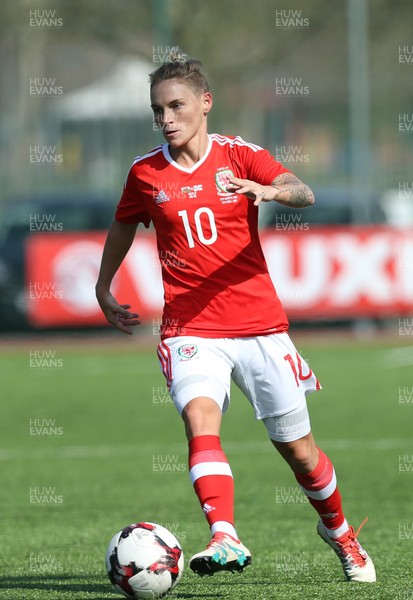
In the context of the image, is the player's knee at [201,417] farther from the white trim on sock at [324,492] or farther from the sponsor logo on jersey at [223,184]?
the sponsor logo on jersey at [223,184]

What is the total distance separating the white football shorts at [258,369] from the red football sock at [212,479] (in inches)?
11.2

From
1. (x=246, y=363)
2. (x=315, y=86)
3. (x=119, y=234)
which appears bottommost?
(x=246, y=363)

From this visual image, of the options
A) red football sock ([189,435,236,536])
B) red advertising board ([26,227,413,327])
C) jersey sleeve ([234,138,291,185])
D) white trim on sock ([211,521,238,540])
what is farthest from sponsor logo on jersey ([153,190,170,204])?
red advertising board ([26,227,413,327])

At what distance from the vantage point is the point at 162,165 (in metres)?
5.61

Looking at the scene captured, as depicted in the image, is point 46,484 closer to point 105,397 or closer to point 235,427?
point 235,427

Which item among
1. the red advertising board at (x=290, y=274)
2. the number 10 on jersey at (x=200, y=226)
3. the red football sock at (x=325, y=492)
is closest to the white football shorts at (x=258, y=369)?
the red football sock at (x=325, y=492)

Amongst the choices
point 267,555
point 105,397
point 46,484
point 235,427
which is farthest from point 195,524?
point 105,397

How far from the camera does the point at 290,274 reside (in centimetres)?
1891

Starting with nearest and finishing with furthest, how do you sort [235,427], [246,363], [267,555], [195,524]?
[246,363] → [267,555] → [195,524] → [235,427]

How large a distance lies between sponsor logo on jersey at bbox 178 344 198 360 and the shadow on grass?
1.00 meters

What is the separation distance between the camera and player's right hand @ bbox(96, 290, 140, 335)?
594cm

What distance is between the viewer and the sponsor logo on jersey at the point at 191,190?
216 inches

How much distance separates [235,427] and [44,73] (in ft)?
85.9

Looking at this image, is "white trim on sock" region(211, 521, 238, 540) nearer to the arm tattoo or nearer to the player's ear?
the arm tattoo
